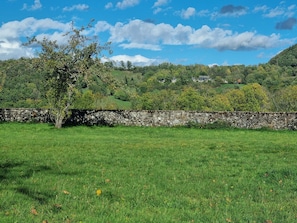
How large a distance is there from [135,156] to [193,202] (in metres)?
6.83

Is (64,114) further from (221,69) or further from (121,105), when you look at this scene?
(221,69)

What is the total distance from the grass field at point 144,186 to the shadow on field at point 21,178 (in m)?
0.02

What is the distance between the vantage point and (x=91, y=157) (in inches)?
531

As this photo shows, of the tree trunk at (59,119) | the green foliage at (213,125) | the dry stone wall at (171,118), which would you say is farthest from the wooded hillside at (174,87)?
the green foliage at (213,125)

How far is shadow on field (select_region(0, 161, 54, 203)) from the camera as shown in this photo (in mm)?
7377

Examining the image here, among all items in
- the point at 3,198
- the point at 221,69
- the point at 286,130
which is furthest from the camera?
the point at 221,69

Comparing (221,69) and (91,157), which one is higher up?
(221,69)

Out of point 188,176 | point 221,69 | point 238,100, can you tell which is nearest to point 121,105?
point 238,100

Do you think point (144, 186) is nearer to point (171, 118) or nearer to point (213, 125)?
point (213, 125)

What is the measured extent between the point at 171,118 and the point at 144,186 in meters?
23.9

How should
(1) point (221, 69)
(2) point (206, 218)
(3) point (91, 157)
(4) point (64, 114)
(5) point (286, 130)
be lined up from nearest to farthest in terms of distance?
(2) point (206, 218)
(3) point (91, 157)
(4) point (64, 114)
(5) point (286, 130)
(1) point (221, 69)

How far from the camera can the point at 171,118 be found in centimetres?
3247

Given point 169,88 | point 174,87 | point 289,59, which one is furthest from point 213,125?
point 289,59

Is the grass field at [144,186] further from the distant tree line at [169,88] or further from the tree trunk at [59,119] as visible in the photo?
the distant tree line at [169,88]
